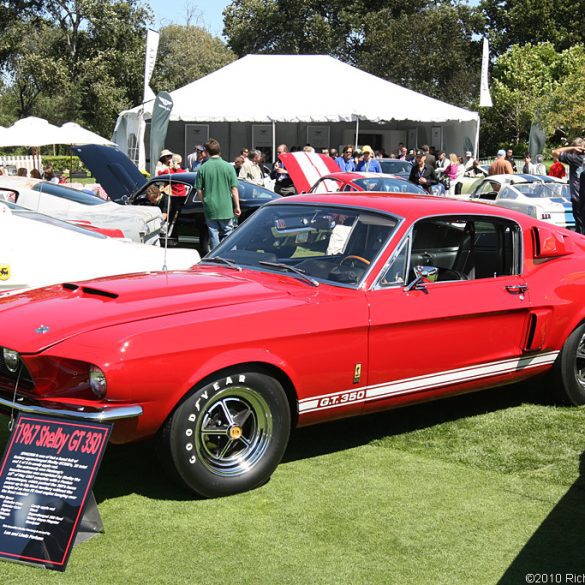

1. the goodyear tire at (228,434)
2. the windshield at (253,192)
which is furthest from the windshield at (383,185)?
the goodyear tire at (228,434)

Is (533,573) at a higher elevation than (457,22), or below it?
below

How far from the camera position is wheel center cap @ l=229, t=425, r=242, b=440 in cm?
450

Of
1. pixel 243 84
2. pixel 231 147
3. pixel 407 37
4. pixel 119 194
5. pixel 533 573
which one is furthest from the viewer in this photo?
pixel 407 37

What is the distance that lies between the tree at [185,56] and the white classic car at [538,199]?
131 feet

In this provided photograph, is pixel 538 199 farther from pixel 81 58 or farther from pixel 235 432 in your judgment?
pixel 81 58

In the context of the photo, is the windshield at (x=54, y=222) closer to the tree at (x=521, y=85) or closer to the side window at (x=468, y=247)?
the side window at (x=468, y=247)

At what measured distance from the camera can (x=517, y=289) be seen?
5.73m

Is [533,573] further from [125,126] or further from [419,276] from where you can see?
[125,126]

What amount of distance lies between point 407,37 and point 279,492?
2237 inches

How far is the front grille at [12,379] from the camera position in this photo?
14.5ft

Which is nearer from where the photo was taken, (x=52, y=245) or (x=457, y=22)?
(x=52, y=245)

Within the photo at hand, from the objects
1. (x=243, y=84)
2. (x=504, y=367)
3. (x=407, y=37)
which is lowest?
(x=504, y=367)

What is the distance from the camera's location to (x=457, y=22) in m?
58.9

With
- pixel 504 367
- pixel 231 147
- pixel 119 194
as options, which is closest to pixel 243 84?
pixel 231 147
